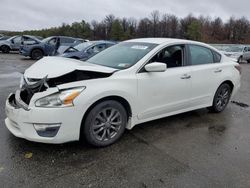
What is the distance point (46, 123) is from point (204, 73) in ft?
10.0

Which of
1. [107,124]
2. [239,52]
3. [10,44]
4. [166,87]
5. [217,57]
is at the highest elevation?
[10,44]

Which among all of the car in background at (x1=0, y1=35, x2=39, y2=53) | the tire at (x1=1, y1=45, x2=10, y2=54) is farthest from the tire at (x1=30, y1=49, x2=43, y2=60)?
Answer: the tire at (x1=1, y1=45, x2=10, y2=54)

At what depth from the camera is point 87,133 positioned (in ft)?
10.8

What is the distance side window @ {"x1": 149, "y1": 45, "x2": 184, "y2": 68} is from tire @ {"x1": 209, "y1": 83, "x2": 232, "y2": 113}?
1.31 metres

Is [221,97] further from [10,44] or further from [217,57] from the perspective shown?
[10,44]

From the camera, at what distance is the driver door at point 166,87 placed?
3.78 m

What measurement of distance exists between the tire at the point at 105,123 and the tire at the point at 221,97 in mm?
2391

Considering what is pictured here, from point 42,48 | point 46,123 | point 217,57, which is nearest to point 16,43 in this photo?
point 42,48

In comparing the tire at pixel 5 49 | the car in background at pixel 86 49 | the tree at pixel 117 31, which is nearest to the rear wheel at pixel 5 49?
the tire at pixel 5 49

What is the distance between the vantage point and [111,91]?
3.36 meters

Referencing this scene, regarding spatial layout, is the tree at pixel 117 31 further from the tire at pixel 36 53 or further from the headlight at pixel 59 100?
the headlight at pixel 59 100

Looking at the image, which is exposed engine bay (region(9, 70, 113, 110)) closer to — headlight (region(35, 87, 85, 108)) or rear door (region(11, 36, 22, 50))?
headlight (region(35, 87, 85, 108))

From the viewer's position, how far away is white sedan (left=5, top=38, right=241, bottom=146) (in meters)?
3.07

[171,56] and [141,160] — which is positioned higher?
[171,56]
